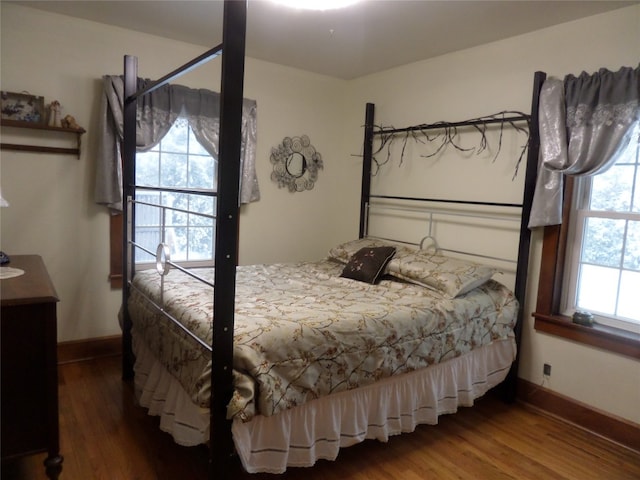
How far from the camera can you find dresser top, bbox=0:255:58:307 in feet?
5.04

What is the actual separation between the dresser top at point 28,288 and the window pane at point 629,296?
9.21 ft

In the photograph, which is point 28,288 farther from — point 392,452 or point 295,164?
point 295,164

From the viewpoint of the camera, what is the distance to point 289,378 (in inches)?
69.6

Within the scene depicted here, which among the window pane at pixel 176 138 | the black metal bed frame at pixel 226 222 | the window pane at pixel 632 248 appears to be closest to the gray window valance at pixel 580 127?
the window pane at pixel 632 248

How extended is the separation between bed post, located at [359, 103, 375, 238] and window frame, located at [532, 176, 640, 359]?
4.98 feet

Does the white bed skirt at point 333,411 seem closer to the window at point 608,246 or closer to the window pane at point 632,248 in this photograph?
the window at point 608,246

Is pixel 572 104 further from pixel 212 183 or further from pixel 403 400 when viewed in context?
pixel 212 183

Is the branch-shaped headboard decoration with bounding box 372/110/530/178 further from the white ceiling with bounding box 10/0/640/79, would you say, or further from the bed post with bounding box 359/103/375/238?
the white ceiling with bounding box 10/0/640/79

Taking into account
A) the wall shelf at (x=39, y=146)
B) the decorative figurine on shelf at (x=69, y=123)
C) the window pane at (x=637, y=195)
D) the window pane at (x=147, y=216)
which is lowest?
the window pane at (x=147, y=216)

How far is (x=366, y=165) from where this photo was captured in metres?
3.81

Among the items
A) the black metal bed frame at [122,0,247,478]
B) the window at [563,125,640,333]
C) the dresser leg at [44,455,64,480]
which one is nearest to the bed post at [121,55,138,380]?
the black metal bed frame at [122,0,247,478]

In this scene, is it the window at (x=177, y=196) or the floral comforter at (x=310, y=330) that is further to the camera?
the window at (x=177, y=196)

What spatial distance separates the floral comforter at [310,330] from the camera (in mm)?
1723

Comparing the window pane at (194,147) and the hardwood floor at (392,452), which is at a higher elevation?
the window pane at (194,147)
